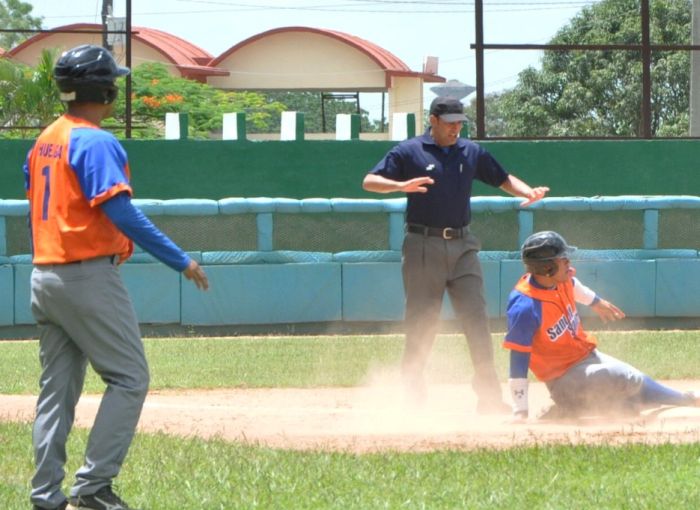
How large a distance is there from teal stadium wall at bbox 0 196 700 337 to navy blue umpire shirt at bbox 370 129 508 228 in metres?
5.53

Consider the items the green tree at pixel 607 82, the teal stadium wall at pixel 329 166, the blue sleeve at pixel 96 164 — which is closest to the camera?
the blue sleeve at pixel 96 164

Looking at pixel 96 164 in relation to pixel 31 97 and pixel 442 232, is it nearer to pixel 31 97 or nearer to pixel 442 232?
pixel 442 232

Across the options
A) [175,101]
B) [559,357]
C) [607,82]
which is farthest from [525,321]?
[175,101]

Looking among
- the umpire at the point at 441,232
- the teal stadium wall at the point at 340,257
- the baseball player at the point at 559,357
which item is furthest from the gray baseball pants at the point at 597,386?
the teal stadium wall at the point at 340,257

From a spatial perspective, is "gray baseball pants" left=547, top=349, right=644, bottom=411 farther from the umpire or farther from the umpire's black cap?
the umpire's black cap

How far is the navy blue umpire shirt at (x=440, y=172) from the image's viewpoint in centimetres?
823

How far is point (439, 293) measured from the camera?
27.5ft

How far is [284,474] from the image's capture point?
5.85 m

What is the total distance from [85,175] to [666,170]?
11056 mm

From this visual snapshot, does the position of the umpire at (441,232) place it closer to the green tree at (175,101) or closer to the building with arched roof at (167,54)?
the green tree at (175,101)

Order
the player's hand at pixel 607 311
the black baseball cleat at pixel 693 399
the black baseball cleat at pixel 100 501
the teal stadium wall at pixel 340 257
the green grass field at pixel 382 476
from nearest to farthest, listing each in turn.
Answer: the black baseball cleat at pixel 100 501
the green grass field at pixel 382 476
the black baseball cleat at pixel 693 399
the player's hand at pixel 607 311
the teal stadium wall at pixel 340 257

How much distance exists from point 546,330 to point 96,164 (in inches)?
130

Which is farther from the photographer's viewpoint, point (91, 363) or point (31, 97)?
point (31, 97)

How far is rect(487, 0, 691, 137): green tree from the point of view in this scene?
2061cm
